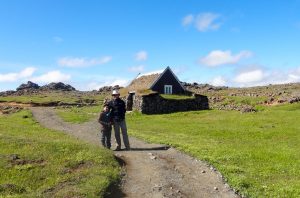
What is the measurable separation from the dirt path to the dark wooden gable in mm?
40771

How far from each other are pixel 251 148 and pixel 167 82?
41.0m

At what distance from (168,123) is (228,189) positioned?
24713mm

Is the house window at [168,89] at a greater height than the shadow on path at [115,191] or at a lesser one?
greater

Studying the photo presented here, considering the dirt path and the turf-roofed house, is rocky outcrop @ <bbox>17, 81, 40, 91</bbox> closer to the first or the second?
the turf-roofed house

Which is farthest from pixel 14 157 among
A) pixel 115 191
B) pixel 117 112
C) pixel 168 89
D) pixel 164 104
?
pixel 168 89

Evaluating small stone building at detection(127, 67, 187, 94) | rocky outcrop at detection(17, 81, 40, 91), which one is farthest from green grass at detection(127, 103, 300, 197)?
rocky outcrop at detection(17, 81, 40, 91)

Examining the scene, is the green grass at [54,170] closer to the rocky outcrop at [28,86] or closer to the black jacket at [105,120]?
the black jacket at [105,120]

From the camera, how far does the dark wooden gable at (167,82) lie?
63.9m

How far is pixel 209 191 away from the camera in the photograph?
15484mm

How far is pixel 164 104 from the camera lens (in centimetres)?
5397

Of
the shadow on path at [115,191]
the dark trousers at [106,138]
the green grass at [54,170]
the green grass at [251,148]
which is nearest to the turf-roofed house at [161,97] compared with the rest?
the green grass at [251,148]

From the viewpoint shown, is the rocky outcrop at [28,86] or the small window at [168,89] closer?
the small window at [168,89]

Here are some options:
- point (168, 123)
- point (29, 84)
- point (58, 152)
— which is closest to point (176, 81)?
point (168, 123)

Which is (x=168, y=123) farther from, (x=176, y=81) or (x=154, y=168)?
(x=176, y=81)
